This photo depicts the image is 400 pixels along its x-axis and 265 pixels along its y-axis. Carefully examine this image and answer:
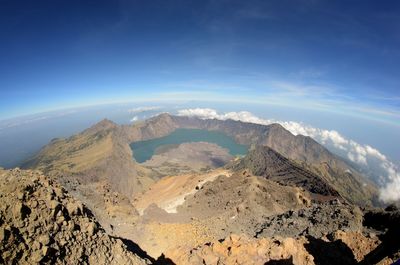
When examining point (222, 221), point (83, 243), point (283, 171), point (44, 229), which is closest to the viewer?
point (44, 229)

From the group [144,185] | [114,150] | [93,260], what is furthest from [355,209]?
[114,150]

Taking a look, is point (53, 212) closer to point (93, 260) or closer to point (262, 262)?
point (93, 260)

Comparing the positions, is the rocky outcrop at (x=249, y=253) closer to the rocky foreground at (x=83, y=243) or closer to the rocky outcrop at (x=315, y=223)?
the rocky foreground at (x=83, y=243)

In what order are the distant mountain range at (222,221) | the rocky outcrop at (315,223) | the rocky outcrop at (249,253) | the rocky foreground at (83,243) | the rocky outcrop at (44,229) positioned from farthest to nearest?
1. the rocky outcrop at (315,223)
2. the distant mountain range at (222,221)
3. the rocky outcrop at (249,253)
4. the rocky foreground at (83,243)
5. the rocky outcrop at (44,229)

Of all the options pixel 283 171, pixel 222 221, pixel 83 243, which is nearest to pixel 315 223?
pixel 222 221

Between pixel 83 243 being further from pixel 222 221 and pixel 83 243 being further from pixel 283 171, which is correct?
pixel 283 171

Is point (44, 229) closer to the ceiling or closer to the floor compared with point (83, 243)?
closer to the ceiling

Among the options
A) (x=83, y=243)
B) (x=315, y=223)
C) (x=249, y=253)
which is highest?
(x=83, y=243)

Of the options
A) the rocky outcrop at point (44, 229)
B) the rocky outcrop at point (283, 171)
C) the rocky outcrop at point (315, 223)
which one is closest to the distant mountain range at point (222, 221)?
the rocky outcrop at point (315, 223)

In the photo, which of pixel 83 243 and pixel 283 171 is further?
pixel 283 171
